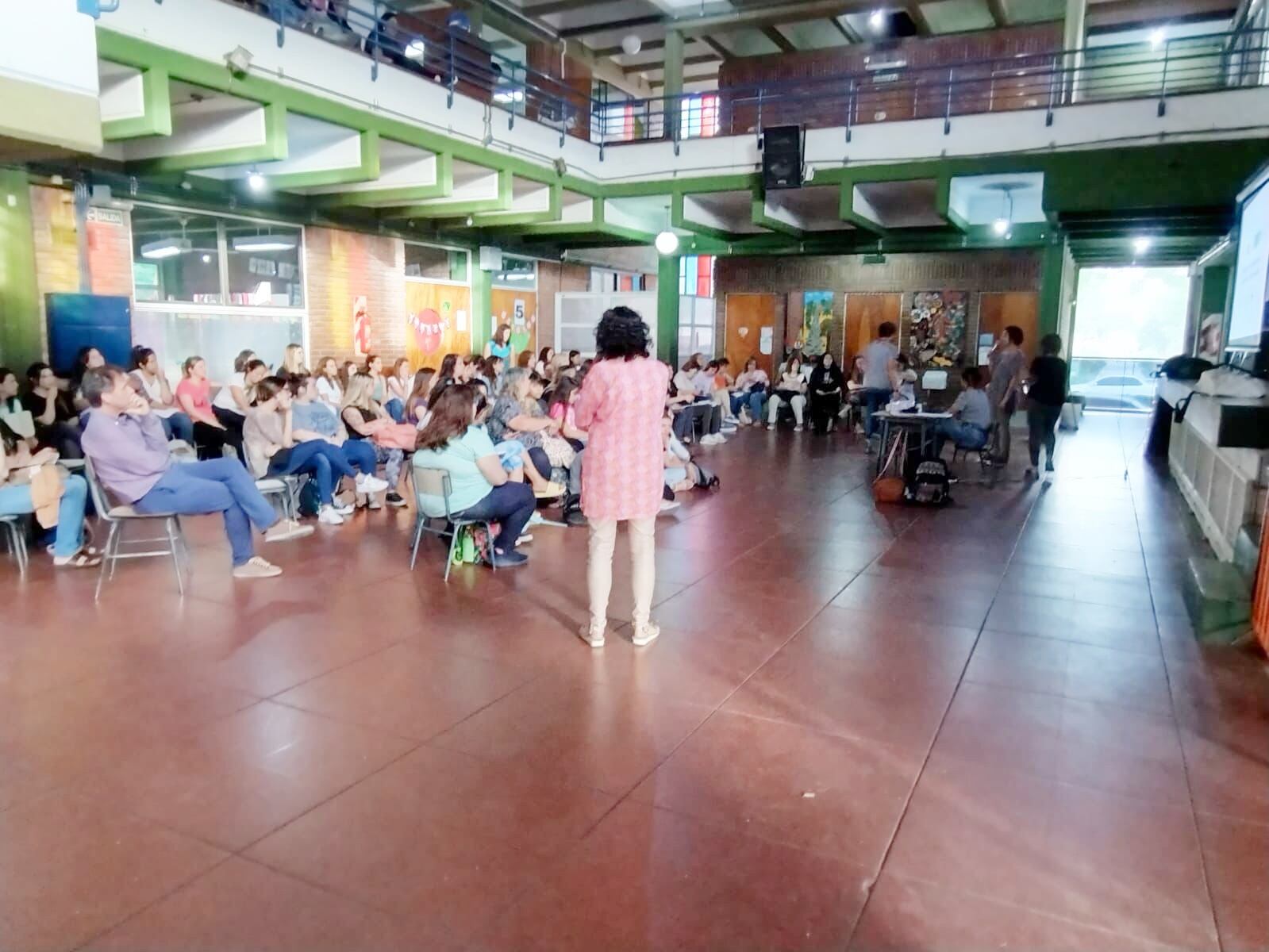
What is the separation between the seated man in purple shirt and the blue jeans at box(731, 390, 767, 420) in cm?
1037

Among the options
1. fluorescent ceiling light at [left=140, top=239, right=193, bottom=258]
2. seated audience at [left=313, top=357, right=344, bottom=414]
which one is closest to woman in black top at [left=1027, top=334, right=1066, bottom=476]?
seated audience at [left=313, top=357, right=344, bottom=414]

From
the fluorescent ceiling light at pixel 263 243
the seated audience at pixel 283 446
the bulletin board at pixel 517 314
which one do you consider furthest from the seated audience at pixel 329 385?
the bulletin board at pixel 517 314

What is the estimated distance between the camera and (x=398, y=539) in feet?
20.6

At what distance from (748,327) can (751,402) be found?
8.17ft

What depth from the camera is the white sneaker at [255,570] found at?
5.27 metres

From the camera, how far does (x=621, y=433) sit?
3977 mm

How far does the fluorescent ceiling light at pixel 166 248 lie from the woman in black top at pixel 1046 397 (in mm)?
8908

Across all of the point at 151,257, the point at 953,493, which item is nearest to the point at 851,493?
the point at 953,493

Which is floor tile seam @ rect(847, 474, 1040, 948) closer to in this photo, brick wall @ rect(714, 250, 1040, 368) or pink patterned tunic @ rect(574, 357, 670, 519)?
pink patterned tunic @ rect(574, 357, 670, 519)

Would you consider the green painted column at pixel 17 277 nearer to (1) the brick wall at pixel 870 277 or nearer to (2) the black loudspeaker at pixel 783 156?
(2) the black loudspeaker at pixel 783 156

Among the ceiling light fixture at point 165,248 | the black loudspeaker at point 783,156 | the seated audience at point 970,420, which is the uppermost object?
the black loudspeaker at point 783,156

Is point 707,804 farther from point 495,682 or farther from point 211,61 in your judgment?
point 211,61

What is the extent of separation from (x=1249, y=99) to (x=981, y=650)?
343 inches

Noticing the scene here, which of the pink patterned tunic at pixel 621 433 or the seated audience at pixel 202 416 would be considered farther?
the seated audience at pixel 202 416
